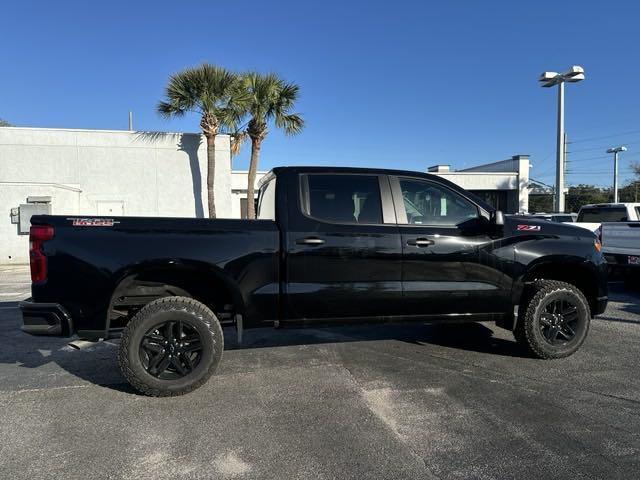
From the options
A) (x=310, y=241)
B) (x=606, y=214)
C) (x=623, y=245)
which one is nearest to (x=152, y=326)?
(x=310, y=241)

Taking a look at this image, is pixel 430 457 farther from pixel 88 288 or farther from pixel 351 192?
pixel 88 288

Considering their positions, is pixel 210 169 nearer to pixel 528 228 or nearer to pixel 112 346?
pixel 112 346

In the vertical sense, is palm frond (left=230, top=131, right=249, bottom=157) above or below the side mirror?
above

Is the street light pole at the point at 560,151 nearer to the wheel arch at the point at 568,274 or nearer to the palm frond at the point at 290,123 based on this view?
the palm frond at the point at 290,123

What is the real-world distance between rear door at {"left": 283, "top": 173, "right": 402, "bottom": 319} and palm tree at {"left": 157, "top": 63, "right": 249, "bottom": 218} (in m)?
12.7

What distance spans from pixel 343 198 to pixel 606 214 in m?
10.4

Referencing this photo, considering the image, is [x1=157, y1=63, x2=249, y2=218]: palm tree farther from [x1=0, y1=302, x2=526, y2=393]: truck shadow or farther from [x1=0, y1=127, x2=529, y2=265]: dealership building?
[x1=0, y1=302, x2=526, y2=393]: truck shadow

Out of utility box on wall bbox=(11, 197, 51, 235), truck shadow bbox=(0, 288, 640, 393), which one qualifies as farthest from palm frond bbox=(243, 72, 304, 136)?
truck shadow bbox=(0, 288, 640, 393)

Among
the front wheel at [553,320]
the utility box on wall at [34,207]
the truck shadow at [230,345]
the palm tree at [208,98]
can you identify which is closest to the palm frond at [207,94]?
the palm tree at [208,98]

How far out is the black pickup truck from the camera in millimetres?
4172

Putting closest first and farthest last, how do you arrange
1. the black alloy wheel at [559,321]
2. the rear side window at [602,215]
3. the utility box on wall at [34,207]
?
the black alloy wheel at [559,321] < the rear side window at [602,215] < the utility box on wall at [34,207]

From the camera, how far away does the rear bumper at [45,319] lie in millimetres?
4113

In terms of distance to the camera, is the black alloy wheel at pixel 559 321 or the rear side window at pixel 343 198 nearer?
the rear side window at pixel 343 198

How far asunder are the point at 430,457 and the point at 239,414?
5.04 feet
